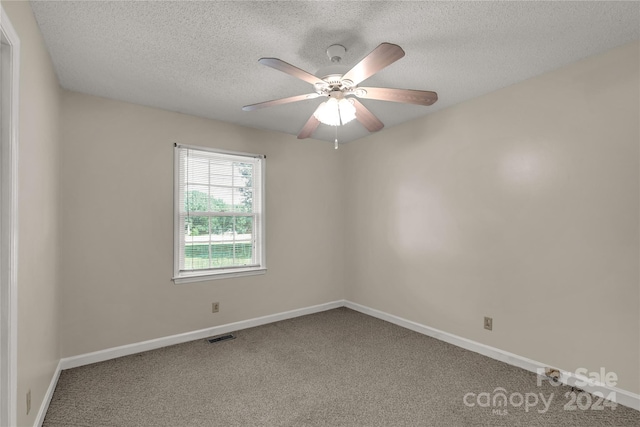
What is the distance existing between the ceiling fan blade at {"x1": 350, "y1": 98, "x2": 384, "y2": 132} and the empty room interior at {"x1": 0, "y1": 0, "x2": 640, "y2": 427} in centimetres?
4

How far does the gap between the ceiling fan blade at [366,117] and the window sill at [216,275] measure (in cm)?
227

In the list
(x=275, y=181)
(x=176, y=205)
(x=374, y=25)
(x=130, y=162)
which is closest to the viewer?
(x=374, y=25)

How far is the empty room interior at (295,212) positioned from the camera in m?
1.97

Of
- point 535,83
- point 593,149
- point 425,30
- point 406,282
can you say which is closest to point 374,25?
point 425,30

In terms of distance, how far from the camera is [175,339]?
339 centimetres

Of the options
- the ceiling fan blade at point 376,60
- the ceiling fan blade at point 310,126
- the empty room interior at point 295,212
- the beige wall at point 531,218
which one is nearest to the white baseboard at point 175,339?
the empty room interior at point 295,212

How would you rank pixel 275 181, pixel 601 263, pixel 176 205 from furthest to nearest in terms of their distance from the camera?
1. pixel 275 181
2. pixel 176 205
3. pixel 601 263

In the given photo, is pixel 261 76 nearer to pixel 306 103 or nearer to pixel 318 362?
pixel 306 103

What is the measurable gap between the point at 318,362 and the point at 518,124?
275 centimetres

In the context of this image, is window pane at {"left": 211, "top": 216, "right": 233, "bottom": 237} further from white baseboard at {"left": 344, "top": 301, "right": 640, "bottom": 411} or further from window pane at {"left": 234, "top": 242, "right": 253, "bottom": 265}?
white baseboard at {"left": 344, "top": 301, "right": 640, "bottom": 411}

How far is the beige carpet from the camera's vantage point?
2117 millimetres

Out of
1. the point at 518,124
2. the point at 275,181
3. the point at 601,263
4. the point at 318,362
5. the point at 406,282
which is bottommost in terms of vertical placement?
the point at 318,362

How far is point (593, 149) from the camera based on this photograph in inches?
94.7

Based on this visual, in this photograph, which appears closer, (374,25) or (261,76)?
(374,25)
